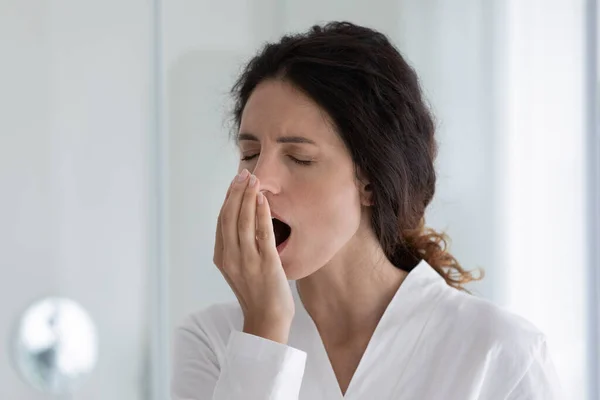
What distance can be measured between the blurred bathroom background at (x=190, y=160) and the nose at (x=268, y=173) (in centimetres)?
45

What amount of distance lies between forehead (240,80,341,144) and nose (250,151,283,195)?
3cm

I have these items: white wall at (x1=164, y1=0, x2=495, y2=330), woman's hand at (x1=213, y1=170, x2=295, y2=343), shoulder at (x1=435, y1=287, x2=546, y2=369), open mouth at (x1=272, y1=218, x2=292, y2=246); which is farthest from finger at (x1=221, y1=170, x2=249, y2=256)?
white wall at (x1=164, y1=0, x2=495, y2=330)

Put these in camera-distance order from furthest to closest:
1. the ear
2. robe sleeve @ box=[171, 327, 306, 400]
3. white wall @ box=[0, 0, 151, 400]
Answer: white wall @ box=[0, 0, 151, 400] < the ear < robe sleeve @ box=[171, 327, 306, 400]

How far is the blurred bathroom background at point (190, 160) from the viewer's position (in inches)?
48.2

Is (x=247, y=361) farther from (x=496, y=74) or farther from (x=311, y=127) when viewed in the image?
(x=496, y=74)

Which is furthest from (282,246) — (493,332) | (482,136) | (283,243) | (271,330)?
(482,136)

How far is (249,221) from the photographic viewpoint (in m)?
0.81

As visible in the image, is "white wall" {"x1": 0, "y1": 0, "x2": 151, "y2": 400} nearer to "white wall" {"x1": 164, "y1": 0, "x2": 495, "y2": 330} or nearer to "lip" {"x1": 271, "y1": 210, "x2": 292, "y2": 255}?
"white wall" {"x1": 164, "y1": 0, "x2": 495, "y2": 330}

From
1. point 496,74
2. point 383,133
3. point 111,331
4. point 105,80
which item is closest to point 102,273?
point 111,331

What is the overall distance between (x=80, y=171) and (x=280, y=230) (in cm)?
45

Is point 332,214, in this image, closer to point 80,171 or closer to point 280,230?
point 280,230

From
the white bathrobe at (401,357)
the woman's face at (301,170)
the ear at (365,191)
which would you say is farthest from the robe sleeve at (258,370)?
the ear at (365,191)

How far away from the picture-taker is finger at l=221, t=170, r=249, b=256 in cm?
81

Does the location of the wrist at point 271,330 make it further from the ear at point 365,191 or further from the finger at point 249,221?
the ear at point 365,191
